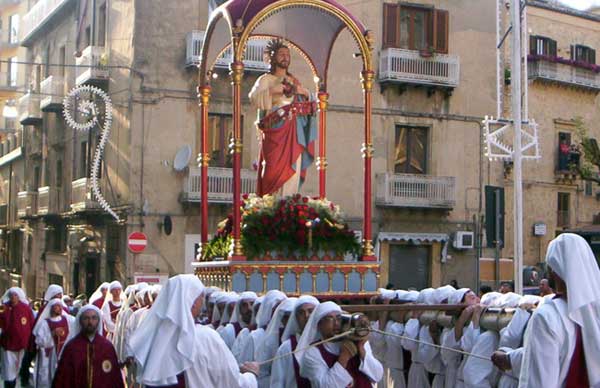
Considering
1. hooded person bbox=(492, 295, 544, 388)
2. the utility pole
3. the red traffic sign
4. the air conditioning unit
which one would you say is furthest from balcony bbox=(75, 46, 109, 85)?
hooded person bbox=(492, 295, 544, 388)

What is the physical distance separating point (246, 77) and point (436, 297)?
16389mm

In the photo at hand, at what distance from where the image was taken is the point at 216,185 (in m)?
24.5

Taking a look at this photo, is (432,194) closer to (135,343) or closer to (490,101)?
(490,101)

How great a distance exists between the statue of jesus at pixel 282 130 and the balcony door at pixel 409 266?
14.7 m

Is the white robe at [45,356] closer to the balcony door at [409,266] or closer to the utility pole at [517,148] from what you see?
the utility pole at [517,148]

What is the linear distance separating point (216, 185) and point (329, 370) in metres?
18.1

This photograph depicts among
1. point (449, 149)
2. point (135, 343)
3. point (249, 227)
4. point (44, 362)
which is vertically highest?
point (449, 149)

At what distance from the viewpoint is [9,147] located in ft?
134

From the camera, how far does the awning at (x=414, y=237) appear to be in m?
26.8

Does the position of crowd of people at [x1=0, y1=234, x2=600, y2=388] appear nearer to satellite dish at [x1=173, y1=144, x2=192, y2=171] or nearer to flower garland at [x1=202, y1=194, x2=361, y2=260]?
flower garland at [x1=202, y1=194, x2=361, y2=260]

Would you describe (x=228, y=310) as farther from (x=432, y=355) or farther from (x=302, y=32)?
(x=302, y=32)

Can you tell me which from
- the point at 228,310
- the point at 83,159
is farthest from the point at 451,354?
the point at 83,159

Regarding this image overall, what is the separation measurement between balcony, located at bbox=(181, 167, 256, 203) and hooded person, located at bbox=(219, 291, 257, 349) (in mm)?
14910

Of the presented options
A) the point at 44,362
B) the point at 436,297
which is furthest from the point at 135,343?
the point at 44,362
